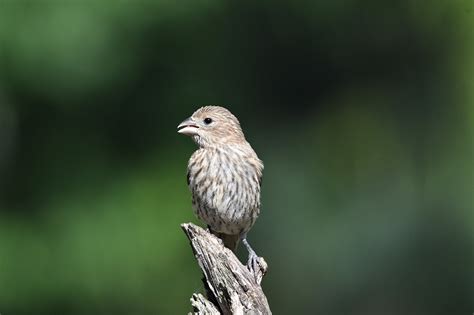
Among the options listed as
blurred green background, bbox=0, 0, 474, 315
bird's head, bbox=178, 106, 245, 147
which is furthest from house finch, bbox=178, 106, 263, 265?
blurred green background, bbox=0, 0, 474, 315

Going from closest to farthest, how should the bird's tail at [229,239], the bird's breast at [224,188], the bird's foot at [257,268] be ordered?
the bird's foot at [257,268]
the bird's breast at [224,188]
the bird's tail at [229,239]

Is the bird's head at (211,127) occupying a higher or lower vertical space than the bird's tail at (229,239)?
higher

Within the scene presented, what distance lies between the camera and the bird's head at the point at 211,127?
8.15 metres

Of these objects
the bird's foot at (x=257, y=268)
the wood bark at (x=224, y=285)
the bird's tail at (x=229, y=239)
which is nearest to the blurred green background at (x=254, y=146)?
the bird's tail at (x=229, y=239)

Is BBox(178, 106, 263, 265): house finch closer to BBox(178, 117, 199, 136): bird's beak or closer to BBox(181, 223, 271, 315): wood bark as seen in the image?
BBox(178, 117, 199, 136): bird's beak

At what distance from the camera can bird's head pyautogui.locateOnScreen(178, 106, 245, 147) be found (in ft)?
26.7

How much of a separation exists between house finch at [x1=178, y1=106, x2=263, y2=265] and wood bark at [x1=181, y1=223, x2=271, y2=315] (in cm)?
85

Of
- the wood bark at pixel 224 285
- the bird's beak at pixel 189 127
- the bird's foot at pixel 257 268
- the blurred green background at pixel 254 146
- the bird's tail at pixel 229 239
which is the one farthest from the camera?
the blurred green background at pixel 254 146

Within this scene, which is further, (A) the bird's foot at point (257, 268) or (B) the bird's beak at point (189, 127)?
(B) the bird's beak at point (189, 127)

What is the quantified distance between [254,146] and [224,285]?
6.07m

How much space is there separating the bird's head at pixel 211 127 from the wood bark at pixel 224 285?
1.25m

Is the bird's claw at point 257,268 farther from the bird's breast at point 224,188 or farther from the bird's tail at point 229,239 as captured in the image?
the bird's tail at point 229,239

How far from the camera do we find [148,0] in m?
12.5

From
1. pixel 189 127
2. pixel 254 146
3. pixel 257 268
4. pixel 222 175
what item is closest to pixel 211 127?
pixel 189 127
